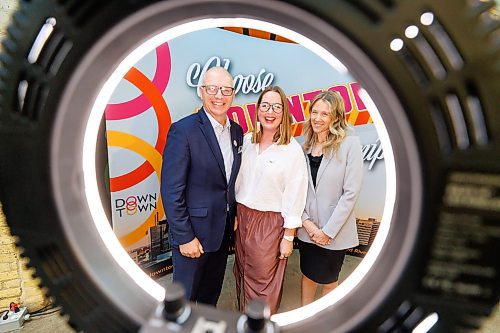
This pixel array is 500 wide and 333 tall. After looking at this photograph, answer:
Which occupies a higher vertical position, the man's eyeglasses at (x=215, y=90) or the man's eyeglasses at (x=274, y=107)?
the man's eyeglasses at (x=215, y=90)

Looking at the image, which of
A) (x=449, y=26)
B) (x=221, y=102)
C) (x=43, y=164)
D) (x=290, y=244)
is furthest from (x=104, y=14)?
(x=290, y=244)

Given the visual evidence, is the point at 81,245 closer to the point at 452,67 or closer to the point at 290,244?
the point at 452,67

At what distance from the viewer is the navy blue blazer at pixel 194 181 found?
104cm

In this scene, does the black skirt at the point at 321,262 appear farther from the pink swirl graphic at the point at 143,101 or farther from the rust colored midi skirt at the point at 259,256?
the pink swirl graphic at the point at 143,101

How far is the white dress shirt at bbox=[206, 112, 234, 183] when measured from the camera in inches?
42.5

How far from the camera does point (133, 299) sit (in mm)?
404

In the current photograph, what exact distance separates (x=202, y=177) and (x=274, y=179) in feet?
0.74

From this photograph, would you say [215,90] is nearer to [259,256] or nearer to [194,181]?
[194,181]

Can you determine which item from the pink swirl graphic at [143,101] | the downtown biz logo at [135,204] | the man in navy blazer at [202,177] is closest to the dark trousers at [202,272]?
the man in navy blazer at [202,177]

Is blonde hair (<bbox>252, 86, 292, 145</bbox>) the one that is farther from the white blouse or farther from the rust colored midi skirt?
the rust colored midi skirt

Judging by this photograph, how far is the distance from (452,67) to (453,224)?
13cm

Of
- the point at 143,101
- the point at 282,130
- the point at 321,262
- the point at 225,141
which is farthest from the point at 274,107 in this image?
the point at 321,262

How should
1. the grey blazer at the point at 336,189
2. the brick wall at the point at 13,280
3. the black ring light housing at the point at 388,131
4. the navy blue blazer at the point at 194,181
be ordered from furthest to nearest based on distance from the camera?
1. the brick wall at the point at 13,280
2. the grey blazer at the point at 336,189
3. the navy blue blazer at the point at 194,181
4. the black ring light housing at the point at 388,131

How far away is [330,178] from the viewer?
1136 mm
